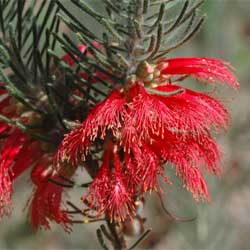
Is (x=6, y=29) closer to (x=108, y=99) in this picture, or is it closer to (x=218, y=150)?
(x=108, y=99)

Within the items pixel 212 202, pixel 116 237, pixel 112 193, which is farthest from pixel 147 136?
pixel 212 202

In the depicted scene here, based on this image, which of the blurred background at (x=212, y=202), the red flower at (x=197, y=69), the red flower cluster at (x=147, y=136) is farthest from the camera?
the blurred background at (x=212, y=202)

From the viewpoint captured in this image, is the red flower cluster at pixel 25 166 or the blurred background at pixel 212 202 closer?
the red flower cluster at pixel 25 166

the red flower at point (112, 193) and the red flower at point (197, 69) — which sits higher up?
the red flower at point (197, 69)

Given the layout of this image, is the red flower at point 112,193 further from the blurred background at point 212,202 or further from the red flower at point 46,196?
the blurred background at point 212,202

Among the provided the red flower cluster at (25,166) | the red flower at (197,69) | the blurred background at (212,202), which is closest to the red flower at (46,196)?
the red flower cluster at (25,166)

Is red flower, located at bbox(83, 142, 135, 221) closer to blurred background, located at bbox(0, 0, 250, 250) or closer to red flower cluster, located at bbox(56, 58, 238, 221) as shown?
red flower cluster, located at bbox(56, 58, 238, 221)

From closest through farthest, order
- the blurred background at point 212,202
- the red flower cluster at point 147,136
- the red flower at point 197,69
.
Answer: the red flower cluster at point 147,136
the red flower at point 197,69
the blurred background at point 212,202

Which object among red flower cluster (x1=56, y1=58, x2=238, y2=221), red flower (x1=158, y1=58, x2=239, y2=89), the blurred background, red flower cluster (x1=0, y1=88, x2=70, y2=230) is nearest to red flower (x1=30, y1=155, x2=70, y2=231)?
red flower cluster (x1=0, y1=88, x2=70, y2=230)
